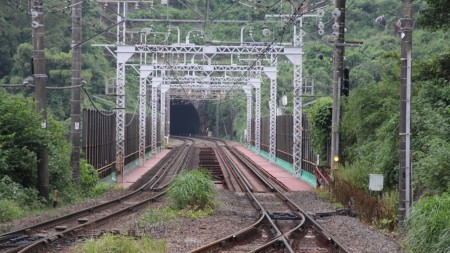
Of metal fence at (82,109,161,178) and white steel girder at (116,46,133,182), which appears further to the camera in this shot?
white steel girder at (116,46,133,182)

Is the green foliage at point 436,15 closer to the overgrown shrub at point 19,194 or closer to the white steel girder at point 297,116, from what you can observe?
the overgrown shrub at point 19,194

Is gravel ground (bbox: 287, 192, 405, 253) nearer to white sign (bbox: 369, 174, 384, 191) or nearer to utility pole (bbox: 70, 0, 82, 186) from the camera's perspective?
white sign (bbox: 369, 174, 384, 191)

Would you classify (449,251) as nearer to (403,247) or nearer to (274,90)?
(403,247)

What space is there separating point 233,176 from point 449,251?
1101 inches

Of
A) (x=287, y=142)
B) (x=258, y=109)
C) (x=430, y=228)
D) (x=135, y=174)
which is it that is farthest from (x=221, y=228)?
(x=258, y=109)

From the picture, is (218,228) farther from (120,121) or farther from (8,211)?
(120,121)

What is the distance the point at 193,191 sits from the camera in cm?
2044

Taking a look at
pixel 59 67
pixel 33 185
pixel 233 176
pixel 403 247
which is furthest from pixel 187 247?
pixel 59 67

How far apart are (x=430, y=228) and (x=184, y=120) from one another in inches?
4986

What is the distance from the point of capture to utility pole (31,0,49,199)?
21438 millimetres

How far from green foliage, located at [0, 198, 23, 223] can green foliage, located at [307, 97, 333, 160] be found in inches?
581

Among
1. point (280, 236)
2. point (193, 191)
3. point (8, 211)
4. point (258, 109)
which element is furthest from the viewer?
point (258, 109)

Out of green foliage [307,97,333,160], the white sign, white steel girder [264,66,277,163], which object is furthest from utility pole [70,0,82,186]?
white steel girder [264,66,277,163]

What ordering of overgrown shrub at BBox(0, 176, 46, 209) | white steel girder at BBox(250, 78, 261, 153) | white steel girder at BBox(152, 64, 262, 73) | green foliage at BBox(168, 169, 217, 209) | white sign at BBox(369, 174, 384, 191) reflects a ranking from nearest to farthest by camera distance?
1. white sign at BBox(369, 174, 384, 191)
2. overgrown shrub at BBox(0, 176, 46, 209)
3. green foliage at BBox(168, 169, 217, 209)
4. white steel girder at BBox(152, 64, 262, 73)
5. white steel girder at BBox(250, 78, 261, 153)
